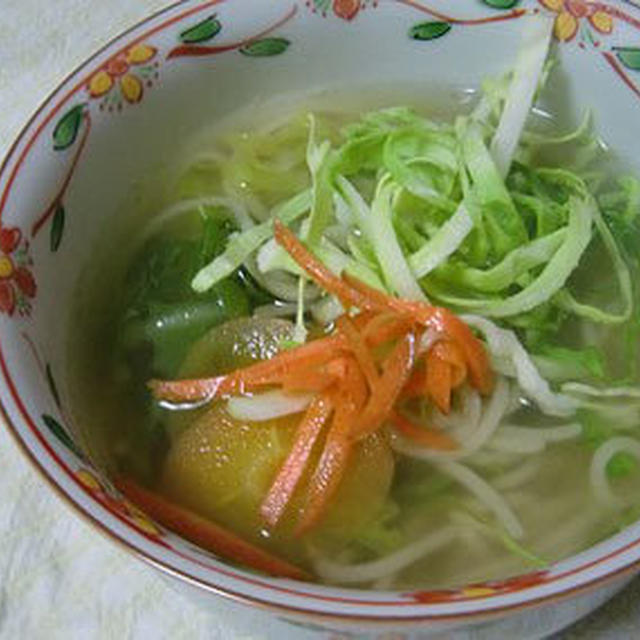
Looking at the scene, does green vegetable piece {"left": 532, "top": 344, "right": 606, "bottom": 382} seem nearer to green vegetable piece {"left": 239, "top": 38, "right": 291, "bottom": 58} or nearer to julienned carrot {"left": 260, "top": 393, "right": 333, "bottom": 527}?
julienned carrot {"left": 260, "top": 393, "right": 333, "bottom": 527}

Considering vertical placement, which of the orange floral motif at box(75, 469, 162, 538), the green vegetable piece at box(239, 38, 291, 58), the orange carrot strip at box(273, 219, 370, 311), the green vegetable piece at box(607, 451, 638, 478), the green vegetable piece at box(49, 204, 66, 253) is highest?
the green vegetable piece at box(49, 204, 66, 253)

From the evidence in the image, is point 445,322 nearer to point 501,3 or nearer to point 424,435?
point 424,435

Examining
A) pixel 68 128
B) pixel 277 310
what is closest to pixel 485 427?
pixel 277 310

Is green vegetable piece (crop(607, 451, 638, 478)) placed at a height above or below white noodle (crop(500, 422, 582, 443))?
below

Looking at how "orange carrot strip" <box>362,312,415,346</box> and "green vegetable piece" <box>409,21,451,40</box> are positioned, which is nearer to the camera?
"orange carrot strip" <box>362,312,415,346</box>

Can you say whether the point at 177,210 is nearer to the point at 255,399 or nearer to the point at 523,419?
the point at 255,399

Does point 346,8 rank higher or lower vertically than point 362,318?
higher

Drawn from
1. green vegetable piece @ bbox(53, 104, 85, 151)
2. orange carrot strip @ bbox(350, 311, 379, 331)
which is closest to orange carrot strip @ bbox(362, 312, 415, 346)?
orange carrot strip @ bbox(350, 311, 379, 331)
